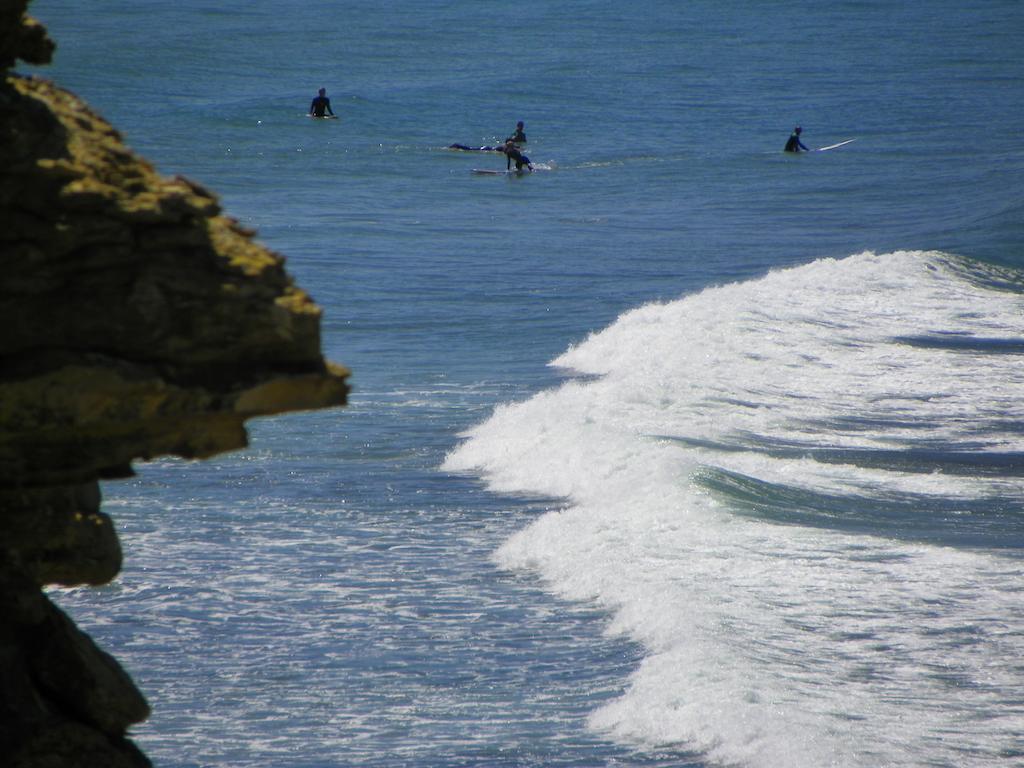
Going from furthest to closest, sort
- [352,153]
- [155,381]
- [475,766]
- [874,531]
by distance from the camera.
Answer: [352,153]
[874,531]
[475,766]
[155,381]

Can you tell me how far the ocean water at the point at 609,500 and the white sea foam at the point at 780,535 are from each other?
40 millimetres

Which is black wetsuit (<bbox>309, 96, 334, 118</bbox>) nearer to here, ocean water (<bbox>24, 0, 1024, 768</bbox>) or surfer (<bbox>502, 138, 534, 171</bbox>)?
ocean water (<bbox>24, 0, 1024, 768</bbox>)

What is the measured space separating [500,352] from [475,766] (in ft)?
45.0

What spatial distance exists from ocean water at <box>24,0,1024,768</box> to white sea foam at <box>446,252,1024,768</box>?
40 millimetres

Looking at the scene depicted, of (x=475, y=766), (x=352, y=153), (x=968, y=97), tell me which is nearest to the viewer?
(x=475, y=766)

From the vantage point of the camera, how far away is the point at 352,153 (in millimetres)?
47406

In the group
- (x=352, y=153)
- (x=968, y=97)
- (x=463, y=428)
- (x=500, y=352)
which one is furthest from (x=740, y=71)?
(x=463, y=428)

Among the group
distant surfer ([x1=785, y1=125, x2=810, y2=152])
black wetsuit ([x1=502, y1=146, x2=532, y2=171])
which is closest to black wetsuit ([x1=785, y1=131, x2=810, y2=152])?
distant surfer ([x1=785, y1=125, x2=810, y2=152])

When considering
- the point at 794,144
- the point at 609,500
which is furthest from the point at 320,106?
the point at 609,500

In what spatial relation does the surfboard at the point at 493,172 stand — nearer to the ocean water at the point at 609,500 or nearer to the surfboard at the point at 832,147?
the ocean water at the point at 609,500

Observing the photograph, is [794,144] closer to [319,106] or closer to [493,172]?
[493,172]

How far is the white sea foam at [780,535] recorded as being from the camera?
28.3ft

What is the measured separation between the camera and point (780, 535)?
1219 centimetres

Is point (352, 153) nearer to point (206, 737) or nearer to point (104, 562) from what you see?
point (206, 737)
